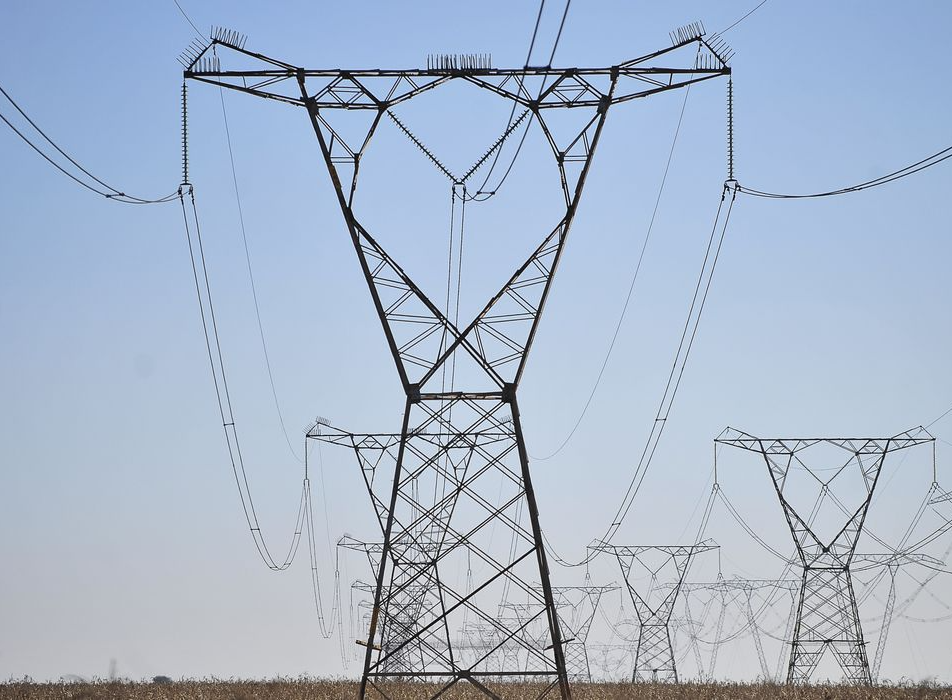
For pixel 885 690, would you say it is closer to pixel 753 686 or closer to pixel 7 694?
pixel 753 686

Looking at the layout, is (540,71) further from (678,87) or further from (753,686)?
(753,686)

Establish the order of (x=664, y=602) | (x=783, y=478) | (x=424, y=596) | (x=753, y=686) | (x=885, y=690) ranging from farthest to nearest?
(x=664, y=602) < (x=424, y=596) < (x=783, y=478) < (x=753, y=686) < (x=885, y=690)

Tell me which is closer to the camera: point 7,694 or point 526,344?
point 526,344

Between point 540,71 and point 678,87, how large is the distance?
9.19 ft

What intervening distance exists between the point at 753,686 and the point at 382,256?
2331 cm

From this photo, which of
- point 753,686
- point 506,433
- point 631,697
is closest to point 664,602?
point 753,686

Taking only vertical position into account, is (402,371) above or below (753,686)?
above

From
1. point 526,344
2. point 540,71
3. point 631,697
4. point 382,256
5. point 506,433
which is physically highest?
point 540,71

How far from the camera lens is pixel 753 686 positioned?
42.7 m

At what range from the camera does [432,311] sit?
25.8 metres

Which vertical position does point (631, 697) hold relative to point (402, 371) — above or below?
below

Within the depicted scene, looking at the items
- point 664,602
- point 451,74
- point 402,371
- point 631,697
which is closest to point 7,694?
point 631,697

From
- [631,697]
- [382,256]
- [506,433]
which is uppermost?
[382,256]

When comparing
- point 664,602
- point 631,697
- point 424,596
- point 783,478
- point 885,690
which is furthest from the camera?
point 664,602
